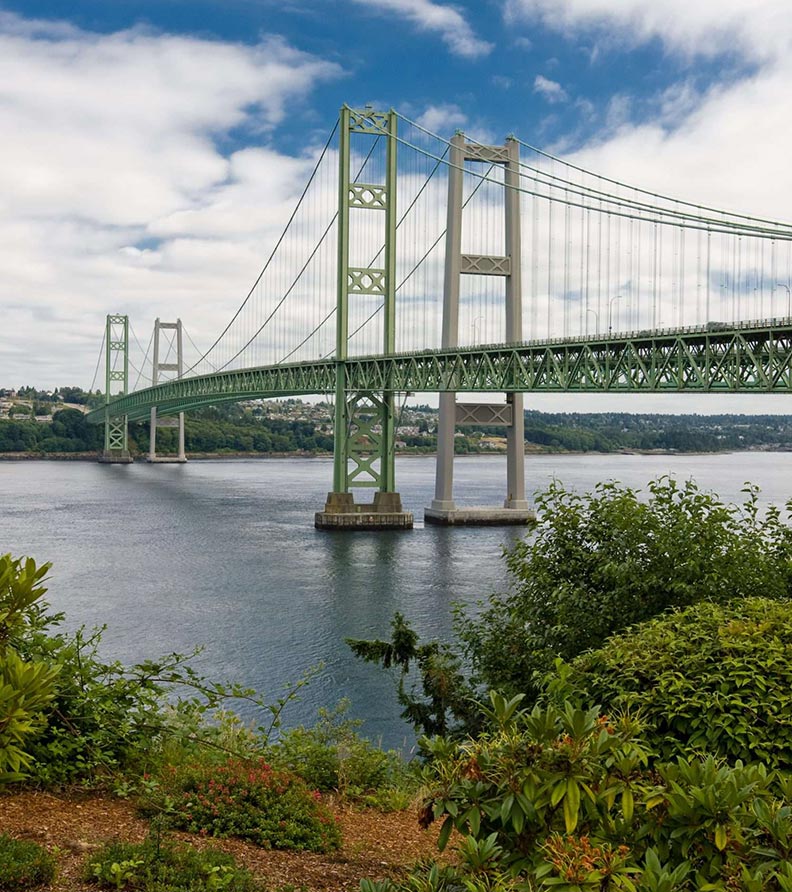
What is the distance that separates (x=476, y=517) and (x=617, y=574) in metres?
33.9

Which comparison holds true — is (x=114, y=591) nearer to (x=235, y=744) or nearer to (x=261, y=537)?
(x=261, y=537)

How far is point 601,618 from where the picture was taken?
33.8 ft

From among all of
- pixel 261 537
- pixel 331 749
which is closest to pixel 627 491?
pixel 331 749

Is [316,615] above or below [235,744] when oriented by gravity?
below

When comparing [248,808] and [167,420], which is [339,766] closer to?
[248,808]

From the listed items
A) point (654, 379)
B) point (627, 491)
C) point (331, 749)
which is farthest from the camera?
point (654, 379)

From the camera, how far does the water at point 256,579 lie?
19219 millimetres

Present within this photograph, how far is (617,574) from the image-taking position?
33.6ft

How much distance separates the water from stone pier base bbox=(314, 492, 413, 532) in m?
0.75

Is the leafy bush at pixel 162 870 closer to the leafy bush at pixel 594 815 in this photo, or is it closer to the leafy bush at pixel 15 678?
the leafy bush at pixel 15 678

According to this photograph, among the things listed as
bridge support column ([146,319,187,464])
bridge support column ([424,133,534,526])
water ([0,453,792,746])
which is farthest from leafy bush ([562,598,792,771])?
bridge support column ([146,319,187,464])

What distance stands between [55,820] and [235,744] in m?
2.17

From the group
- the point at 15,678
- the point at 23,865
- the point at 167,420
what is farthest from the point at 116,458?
the point at 15,678

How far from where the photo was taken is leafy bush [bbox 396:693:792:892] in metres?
3.61
